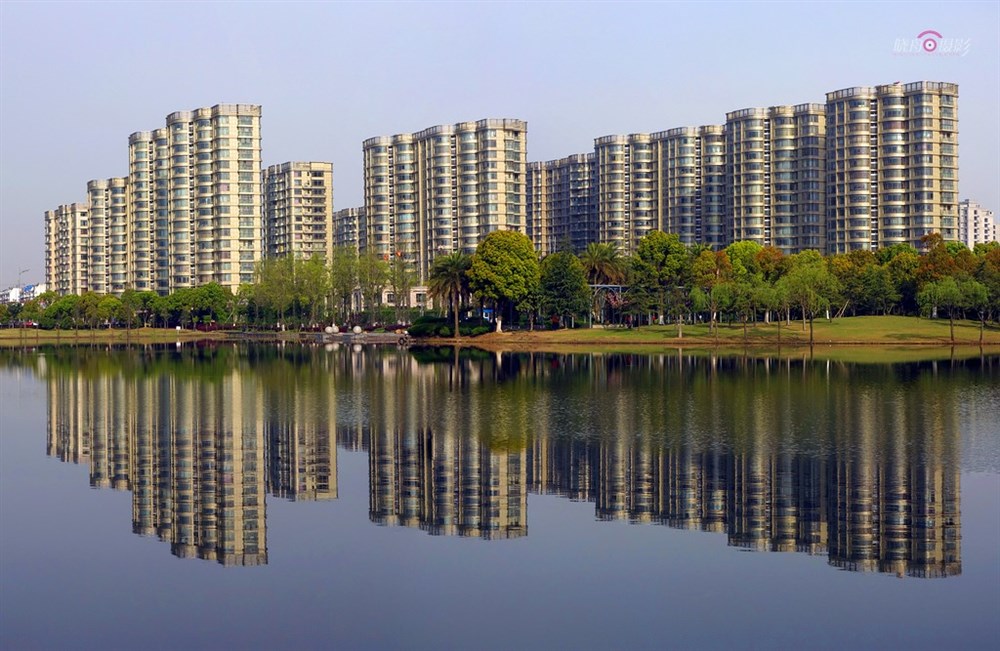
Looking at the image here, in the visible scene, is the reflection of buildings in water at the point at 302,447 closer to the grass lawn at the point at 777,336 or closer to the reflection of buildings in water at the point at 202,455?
the reflection of buildings in water at the point at 202,455

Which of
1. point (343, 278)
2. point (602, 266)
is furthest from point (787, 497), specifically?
point (343, 278)

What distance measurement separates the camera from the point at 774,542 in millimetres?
24500

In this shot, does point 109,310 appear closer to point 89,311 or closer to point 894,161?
point 89,311

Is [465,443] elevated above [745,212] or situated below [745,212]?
below

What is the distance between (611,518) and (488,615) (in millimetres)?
8168

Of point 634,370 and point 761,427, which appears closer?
point 761,427

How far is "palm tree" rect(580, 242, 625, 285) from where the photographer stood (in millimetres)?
136375

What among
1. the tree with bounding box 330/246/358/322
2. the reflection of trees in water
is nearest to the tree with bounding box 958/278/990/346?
the reflection of trees in water

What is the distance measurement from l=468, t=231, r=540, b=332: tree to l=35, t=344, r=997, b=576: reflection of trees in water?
54043mm

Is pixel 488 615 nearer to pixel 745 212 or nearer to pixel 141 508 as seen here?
pixel 141 508

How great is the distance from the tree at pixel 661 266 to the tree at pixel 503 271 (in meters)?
12.5

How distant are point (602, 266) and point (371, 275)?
44.2 meters

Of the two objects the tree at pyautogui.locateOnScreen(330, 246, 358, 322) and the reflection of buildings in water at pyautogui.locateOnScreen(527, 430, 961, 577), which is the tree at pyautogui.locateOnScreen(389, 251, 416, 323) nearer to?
the tree at pyautogui.locateOnScreen(330, 246, 358, 322)

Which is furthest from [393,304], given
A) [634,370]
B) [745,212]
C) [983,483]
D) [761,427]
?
[983,483]
